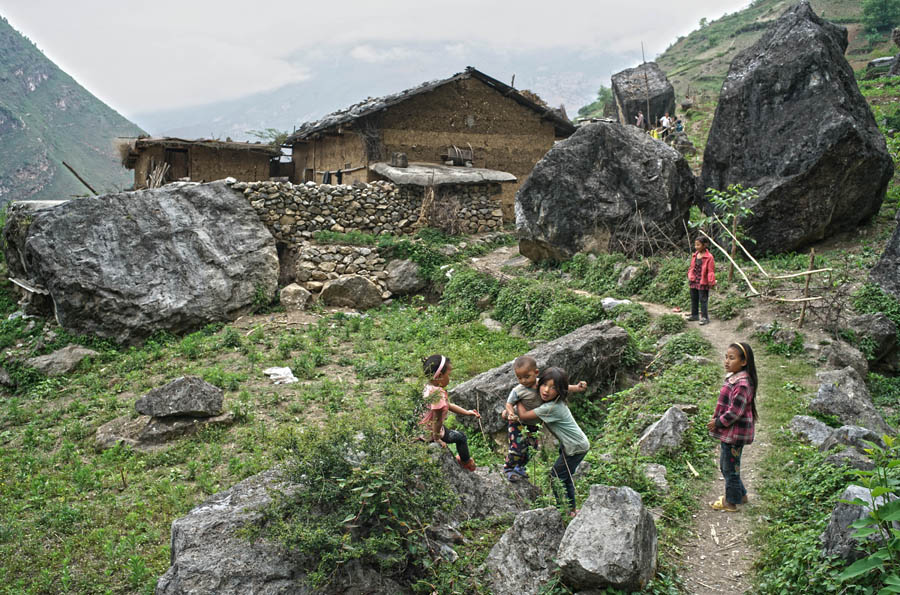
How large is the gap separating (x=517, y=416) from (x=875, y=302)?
8.28m

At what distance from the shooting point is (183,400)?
9242 millimetres

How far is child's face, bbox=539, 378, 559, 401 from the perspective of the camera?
506 cm

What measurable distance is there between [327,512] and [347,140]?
18.8 m

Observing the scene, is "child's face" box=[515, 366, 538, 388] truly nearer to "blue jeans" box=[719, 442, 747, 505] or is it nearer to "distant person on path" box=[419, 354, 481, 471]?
"distant person on path" box=[419, 354, 481, 471]

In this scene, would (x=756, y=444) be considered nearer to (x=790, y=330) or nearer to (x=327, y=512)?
(x=790, y=330)

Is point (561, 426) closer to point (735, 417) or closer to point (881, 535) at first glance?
point (735, 417)

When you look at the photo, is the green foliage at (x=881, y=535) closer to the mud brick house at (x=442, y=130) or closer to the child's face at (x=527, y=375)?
the child's face at (x=527, y=375)

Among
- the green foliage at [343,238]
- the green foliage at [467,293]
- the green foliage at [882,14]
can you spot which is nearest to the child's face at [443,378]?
the green foliage at [467,293]

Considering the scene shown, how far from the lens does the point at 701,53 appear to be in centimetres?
5944

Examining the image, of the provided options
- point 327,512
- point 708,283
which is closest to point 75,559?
point 327,512

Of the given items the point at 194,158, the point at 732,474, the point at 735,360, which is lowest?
the point at 732,474

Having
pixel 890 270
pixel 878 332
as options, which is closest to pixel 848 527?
pixel 878 332

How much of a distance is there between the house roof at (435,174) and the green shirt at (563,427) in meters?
14.7

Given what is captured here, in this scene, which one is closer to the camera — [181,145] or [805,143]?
[805,143]
